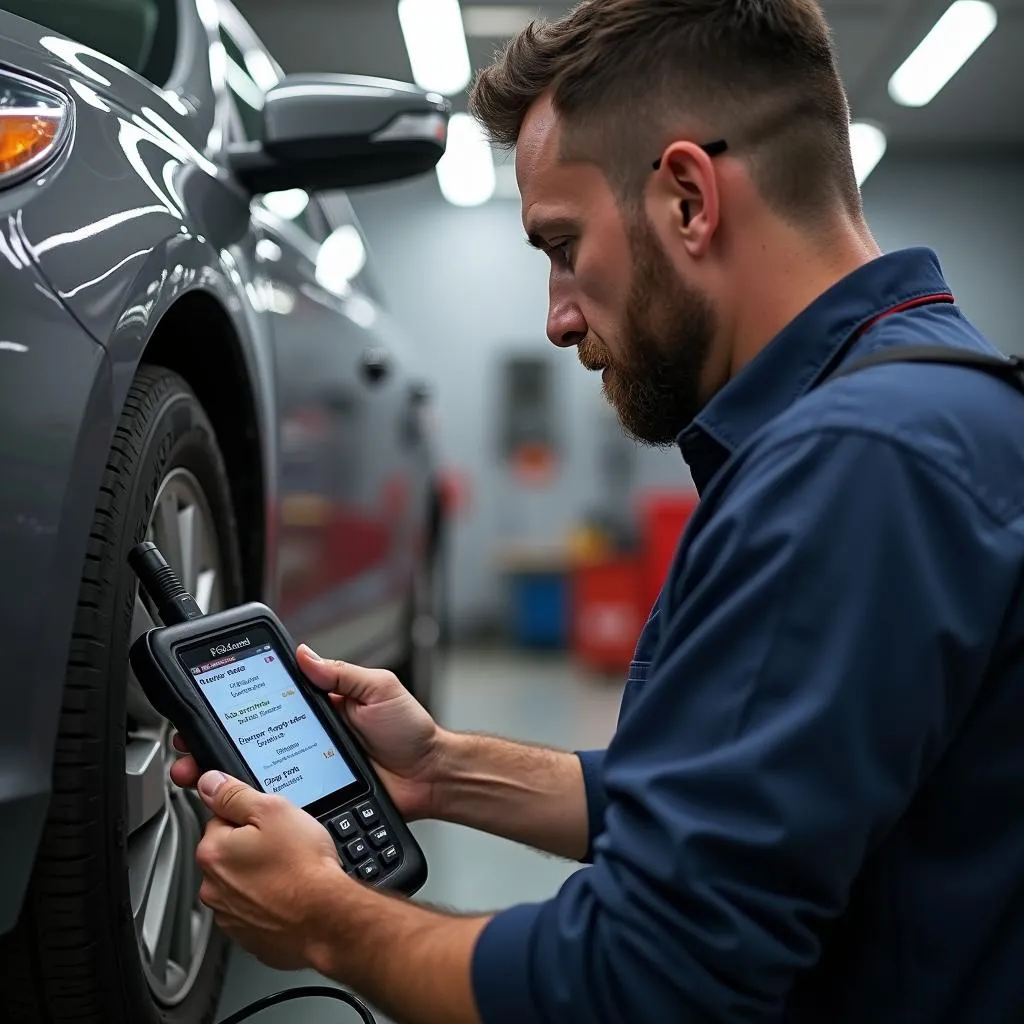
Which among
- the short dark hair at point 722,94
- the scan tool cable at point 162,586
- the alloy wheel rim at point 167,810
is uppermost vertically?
the short dark hair at point 722,94

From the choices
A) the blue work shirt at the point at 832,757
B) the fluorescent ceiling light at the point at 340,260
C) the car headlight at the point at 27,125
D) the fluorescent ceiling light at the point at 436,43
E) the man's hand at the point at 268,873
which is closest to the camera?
the blue work shirt at the point at 832,757

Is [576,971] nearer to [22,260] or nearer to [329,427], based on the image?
[22,260]

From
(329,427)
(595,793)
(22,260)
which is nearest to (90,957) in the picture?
(595,793)

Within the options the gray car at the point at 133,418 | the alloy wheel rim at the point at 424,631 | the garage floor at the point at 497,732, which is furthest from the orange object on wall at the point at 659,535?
the gray car at the point at 133,418

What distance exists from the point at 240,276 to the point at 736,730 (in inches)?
37.5

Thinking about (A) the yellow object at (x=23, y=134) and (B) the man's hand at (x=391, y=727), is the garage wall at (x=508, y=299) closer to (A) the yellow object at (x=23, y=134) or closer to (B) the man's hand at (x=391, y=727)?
(B) the man's hand at (x=391, y=727)

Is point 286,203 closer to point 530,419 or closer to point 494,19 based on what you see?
point 494,19

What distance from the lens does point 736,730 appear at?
67 centimetres

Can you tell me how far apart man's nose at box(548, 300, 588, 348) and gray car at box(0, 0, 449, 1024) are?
0.35 m

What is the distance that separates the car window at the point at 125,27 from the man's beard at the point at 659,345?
2.50 ft

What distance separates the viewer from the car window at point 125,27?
1.33 m

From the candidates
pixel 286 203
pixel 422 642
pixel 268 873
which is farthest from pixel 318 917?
pixel 422 642

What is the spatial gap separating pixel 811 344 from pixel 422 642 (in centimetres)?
261

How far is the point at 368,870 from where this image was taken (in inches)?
37.5
